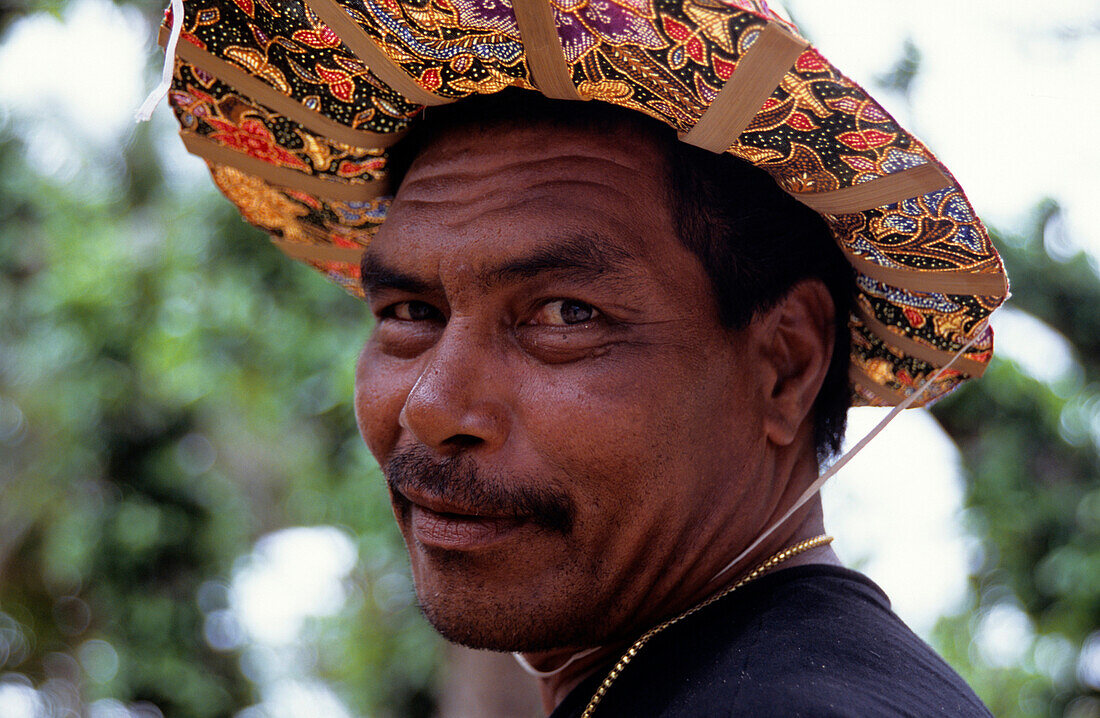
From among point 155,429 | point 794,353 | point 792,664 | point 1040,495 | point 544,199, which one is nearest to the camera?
point 792,664

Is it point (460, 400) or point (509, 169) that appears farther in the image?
point (509, 169)

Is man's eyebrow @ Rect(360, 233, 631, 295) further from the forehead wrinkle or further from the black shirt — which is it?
the black shirt

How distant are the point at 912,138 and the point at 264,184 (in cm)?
164

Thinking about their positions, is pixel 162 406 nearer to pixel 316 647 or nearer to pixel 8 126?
pixel 8 126

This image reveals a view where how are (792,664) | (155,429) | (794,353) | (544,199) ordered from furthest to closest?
(155,429) → (794,353) → (544,199) → (792,664)

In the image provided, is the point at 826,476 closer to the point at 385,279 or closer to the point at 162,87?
the point at 385,279

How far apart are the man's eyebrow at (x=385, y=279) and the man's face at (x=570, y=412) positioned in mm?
Answer: 40

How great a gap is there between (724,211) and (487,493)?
70cm

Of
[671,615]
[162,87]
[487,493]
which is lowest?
[671,615]

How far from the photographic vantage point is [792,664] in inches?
59.6

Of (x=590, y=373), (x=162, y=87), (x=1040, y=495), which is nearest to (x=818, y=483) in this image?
(x=590, y=373)

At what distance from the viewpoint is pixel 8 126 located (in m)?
8.95

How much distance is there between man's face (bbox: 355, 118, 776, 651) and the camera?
187 cm

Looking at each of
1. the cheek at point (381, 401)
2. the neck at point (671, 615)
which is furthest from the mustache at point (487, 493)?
the neck at point (671, 615)
